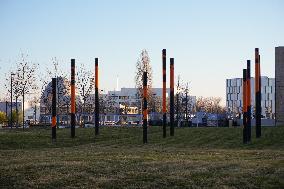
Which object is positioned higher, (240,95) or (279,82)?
(240,95)

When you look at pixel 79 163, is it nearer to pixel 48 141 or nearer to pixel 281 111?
pixel 48 141

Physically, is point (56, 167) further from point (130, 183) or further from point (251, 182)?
point (251, 182)

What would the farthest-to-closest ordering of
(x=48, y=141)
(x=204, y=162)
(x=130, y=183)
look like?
1. (x=48, y=141)
2. (x=204, y=162)
3. (x=130, y=183)

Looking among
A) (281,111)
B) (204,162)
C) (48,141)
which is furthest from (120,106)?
(204,162)

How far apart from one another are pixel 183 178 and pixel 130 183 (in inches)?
53.0

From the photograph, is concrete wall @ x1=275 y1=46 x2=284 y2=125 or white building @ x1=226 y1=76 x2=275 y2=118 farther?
white building @ x1=226 y1=76 x2=275 y2=118

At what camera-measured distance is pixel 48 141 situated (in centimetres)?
3062

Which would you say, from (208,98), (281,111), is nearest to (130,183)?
(281,111)

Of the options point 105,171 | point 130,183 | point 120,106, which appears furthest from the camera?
point 120,106

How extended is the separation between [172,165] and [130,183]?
3.16 metres

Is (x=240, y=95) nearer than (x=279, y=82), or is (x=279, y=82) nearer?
(x=279, y=82)

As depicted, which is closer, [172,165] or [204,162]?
[172,165]

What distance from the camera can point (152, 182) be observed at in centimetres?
1088

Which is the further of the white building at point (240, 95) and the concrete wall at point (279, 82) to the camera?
the white building at point (240, 95)
